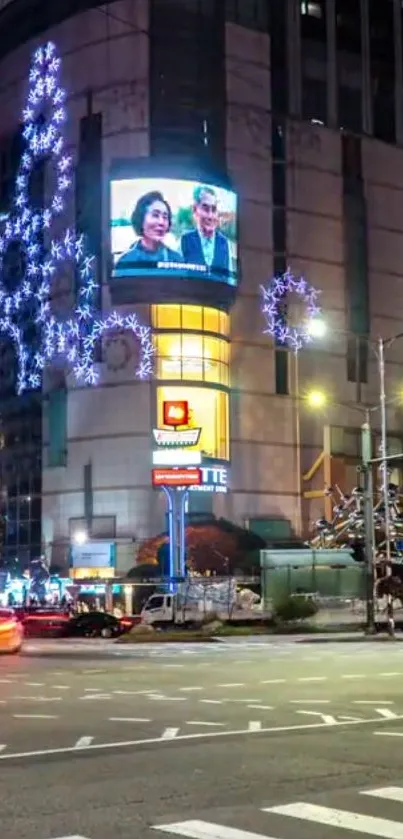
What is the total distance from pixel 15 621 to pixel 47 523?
39.4 meters

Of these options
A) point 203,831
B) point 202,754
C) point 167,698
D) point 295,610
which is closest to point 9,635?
point 295,610

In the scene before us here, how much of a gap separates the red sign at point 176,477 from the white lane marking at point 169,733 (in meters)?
49.4

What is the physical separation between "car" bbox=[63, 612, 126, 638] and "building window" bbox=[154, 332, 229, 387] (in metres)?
25.5

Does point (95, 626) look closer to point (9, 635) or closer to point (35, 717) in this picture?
point (9, 635)

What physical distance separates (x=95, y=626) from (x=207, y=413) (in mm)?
26218

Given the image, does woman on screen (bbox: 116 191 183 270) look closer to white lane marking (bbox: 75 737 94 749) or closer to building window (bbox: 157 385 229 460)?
building window (bbox: 157 385 229 460)

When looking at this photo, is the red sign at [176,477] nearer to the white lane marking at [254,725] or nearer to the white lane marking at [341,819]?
the white lane marking at [254,725]

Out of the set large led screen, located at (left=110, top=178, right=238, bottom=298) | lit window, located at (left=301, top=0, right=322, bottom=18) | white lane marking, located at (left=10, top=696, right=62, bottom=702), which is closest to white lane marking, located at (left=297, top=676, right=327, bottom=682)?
white lane marking, located at (left=10, top=696, right=62, bottom=702)

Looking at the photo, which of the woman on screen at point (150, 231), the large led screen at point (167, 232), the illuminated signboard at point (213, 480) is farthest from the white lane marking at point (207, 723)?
the woman on screen at point (150, 231)

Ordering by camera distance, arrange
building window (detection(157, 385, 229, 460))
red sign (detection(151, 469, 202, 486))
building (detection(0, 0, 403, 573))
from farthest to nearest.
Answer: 1. building (detection(0, 0, 403, 573))
2. building window (detection(157, 385, 229, 460))
3. red sign (detection(151, 469, 202, 486))

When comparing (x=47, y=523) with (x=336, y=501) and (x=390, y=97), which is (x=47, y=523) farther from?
(x=390, y=97)

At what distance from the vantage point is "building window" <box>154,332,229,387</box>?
237 ft

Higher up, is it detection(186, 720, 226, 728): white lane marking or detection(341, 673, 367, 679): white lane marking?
detection(186, 720, 226, 728): white lane marking

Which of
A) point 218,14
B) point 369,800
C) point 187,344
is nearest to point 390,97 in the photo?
point 218,14
